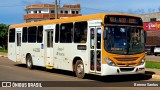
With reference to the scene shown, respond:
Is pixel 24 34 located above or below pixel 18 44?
above

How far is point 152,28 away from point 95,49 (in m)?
47.3

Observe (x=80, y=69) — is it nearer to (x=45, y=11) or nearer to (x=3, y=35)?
(x=3, y=35)

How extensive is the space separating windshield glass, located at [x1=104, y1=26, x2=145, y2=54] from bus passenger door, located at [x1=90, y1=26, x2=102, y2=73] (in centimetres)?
45

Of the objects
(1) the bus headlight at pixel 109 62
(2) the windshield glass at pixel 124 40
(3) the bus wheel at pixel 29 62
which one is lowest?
(3) the bus wheel at pixel 29 62

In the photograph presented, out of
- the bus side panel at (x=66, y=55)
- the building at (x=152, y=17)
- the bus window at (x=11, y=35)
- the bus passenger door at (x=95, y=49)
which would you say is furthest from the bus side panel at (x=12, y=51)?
the building at (x=152, y=17)

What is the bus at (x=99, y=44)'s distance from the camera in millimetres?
16484

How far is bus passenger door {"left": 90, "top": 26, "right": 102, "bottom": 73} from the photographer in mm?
16781

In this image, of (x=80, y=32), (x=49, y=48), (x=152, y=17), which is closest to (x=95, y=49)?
(x=80, y=32)

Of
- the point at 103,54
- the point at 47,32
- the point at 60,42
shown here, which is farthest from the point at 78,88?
the point at 47,32

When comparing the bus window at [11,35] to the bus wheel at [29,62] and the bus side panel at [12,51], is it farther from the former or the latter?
the bus wheel at [29,62]

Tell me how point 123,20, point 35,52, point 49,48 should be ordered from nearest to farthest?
point 123,20
point 49,48
point 35,52

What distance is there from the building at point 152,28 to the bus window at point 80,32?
34396mm

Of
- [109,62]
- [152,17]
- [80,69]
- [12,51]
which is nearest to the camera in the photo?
[109,62]

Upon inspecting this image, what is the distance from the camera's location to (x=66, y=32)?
19.5m
